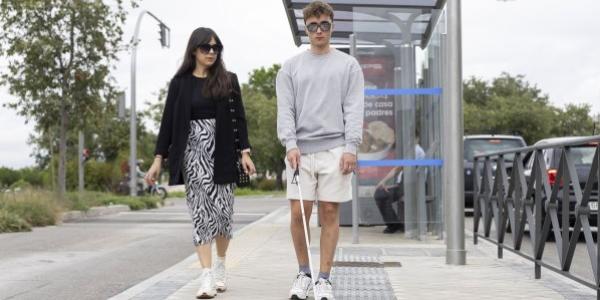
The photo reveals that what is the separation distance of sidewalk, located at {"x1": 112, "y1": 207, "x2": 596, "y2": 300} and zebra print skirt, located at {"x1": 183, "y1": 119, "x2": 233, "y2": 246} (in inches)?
19.8

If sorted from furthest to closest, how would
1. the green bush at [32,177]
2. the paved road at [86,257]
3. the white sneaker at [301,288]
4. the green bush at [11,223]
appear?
the green bush at [32,177] → the green bush at [11,223] → the paved road at [86,257] → the white sneaker at [301,288]

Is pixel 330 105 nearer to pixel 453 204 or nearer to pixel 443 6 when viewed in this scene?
pixel 453 204

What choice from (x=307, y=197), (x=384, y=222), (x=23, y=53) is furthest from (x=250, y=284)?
(x=23, y=53)

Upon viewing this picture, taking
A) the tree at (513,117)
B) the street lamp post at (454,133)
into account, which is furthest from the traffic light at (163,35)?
the tree at (513,117)

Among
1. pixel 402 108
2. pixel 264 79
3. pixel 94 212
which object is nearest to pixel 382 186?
pixel 402 108

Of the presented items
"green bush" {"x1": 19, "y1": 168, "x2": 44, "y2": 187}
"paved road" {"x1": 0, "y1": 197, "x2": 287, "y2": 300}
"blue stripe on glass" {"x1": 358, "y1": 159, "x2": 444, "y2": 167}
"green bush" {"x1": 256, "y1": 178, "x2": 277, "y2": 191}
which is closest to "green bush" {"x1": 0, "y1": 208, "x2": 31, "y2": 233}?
"paved road" {"x1": 0, "y1": 197, "x2": 287, "y2": 300}

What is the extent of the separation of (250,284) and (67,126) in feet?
58.5

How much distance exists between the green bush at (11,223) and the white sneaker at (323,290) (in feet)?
34.7

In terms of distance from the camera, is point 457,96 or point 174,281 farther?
point 457,96

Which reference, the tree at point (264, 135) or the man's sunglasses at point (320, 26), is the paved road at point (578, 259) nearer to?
the man's sunglasses at point (320, 26)

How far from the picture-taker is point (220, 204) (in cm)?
732

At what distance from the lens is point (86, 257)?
464 inches

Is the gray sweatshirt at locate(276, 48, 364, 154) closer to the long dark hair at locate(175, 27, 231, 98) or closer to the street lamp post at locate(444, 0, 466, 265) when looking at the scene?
the long dark hair at locate(175, 27, 231, 98)

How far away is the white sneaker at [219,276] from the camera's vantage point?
7500 mm
